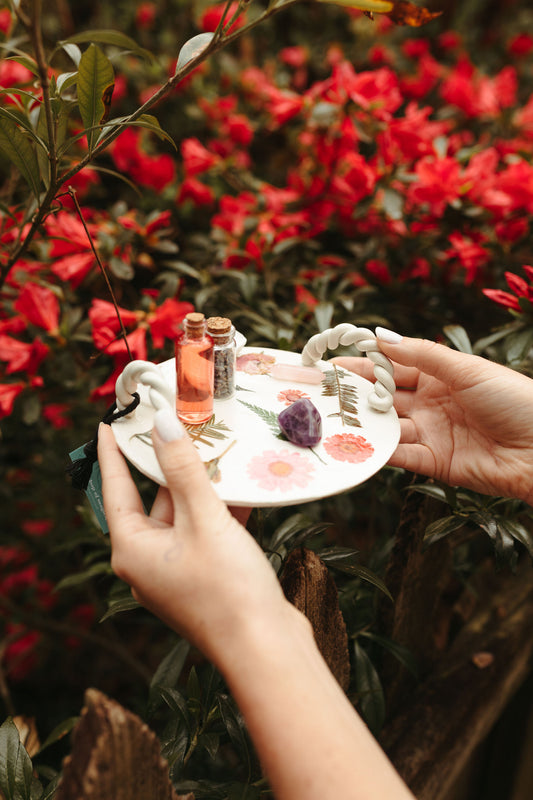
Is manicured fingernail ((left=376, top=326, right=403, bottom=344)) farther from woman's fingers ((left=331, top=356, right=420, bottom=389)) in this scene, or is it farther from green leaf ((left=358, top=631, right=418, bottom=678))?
green leaf ((left=358, top=631, right=418, bottom=678))

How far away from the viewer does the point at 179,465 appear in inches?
22.7

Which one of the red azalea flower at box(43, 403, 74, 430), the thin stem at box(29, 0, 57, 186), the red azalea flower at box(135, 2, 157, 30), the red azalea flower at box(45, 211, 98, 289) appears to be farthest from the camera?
the red azalea flower at box(135, 2, 157, 30)

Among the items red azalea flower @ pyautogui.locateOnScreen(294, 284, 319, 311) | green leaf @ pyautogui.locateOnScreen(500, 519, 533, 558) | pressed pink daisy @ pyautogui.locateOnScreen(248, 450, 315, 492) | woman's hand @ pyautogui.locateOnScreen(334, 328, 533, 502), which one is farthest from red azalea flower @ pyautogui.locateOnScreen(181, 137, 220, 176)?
green leaf @ pyautogui.locateOnScreen(500, 519, 533, 558)

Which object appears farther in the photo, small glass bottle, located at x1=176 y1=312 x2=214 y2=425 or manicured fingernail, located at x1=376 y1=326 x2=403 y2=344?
manicured fingernail, located at x1=376 y1=326 x2=403 y2=344

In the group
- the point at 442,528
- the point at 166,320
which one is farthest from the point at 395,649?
the point at 166,320

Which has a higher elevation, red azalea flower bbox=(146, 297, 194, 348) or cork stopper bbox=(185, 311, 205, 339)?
cork stopper bbox=(185, 311, 205, 339)

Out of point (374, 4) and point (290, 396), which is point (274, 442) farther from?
point (374, 4)

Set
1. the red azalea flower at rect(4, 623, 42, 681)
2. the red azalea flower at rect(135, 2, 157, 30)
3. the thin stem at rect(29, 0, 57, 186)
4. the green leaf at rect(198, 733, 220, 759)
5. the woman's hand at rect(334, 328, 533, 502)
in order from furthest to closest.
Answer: the red azalea flower at rect(135, 2, 157, 30) < the red azalea flower at rect(4, 623, 42, 681) < the woman's hand at rect(334, 328, 533, 502) < the green leaf at rect(198, 733, 220, 759) < the thin stem at rect(29, 0, 57, 186)

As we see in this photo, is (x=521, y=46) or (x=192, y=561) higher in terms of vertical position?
(x=521, y=46)

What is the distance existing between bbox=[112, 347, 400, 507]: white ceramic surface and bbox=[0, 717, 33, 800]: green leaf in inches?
15.9

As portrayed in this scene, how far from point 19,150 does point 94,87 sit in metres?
0.14

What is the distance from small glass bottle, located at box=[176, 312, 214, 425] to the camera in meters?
0.68

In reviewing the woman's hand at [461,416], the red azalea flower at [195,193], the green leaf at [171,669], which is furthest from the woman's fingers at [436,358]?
the red azalea flower at [195,193]

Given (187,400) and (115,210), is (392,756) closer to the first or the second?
(187,400)
